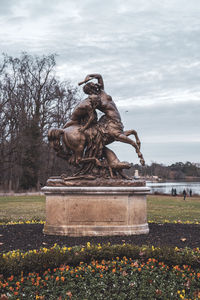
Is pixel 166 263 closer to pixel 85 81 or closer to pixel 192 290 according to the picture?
pixel 192 290

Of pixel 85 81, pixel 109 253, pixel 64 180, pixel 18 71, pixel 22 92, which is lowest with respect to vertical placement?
pixel 109 253

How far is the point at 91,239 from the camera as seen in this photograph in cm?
762

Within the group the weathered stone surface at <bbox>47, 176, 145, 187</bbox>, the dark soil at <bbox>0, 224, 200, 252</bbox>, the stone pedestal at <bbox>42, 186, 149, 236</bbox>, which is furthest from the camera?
the weathered stone surface at <bbox>47, 176, 145, 187</bbox>

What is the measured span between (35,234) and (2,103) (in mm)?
25017

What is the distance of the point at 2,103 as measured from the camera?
104 feet

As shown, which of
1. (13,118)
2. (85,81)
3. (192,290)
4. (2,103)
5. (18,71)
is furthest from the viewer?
(18,71)

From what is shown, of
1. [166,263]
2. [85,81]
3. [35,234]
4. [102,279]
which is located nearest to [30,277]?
[102,279]

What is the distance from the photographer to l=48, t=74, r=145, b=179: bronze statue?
28.8 feet

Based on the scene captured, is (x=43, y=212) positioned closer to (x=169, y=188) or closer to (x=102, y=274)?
(x=102, y=274)

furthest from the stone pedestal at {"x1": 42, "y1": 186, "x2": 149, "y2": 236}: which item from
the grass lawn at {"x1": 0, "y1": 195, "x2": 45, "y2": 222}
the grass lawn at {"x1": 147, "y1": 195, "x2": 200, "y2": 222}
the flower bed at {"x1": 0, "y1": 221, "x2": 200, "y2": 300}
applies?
the grass lawn at {"x1": 147, "y1": 195, "x2": 200, "y2": 222}

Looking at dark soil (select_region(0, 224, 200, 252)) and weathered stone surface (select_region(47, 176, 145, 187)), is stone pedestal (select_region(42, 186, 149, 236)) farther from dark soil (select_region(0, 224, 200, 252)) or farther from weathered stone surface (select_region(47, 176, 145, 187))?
dark soil (select_region(0, 224, 200, 252))

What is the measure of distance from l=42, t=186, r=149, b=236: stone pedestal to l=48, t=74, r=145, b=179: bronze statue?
55 centimetres

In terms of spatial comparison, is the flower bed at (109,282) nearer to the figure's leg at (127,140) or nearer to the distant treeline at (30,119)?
the figure's leg at (127,140)

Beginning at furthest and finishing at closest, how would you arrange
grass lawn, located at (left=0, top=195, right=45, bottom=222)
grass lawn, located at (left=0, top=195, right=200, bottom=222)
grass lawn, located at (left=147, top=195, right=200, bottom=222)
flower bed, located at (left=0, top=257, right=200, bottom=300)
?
grass lawn, located at (left=147, top=195, right=200, bottom=222) < grass lawn, located at (left=0, top=195, right=200, bottom=222) < grass lawn, located at (left=0, top=195, right=45, bottom=222) < flower bed, located at (left=0, top=257, right=200, bottom=300)
